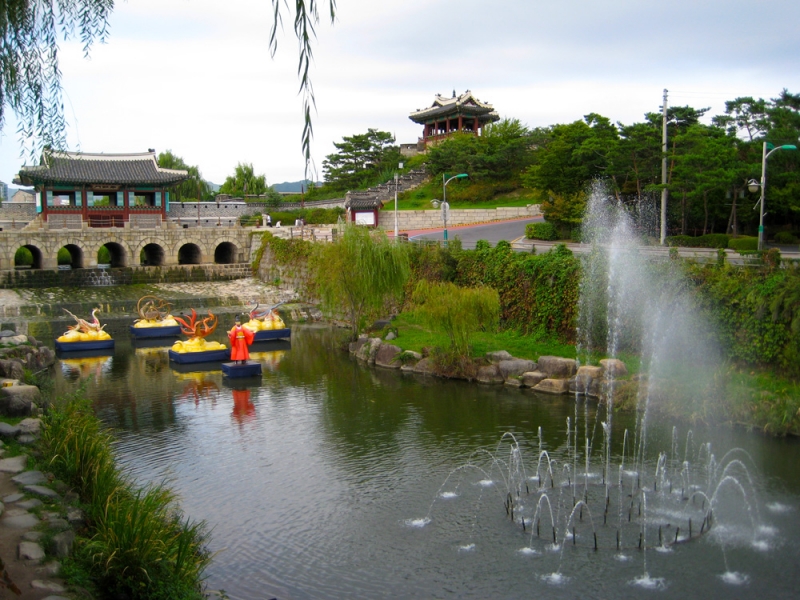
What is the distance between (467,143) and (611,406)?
45.1 m

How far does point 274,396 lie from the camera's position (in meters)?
19.8

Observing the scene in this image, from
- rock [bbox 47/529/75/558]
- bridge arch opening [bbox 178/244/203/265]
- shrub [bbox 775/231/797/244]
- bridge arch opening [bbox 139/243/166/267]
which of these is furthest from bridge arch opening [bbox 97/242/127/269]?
rock [bbox 47/529/75/558]

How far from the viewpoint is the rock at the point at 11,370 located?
16688 millimetres

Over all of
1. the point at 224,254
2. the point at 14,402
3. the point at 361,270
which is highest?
the point at 224,254

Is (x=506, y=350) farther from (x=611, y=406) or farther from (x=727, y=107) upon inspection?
(x=727, y=107)

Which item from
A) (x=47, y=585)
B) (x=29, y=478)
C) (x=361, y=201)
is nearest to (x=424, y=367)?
(x=29, y=478)

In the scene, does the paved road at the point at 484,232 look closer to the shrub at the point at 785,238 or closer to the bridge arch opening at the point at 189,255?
the shrub at the point at 785,238

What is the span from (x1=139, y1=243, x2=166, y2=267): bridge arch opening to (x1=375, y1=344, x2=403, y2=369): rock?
86.0ft

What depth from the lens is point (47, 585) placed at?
22.5ft

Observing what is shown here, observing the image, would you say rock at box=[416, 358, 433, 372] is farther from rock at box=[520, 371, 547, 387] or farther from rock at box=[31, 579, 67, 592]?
rock at box=[31, 579, 67, 592]

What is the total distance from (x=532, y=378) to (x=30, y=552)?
48.1 feet

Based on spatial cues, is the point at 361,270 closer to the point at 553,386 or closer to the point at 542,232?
the point at 553,386

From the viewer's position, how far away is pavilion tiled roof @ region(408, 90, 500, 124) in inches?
2677

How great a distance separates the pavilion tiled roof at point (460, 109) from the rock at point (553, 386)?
51.7m
